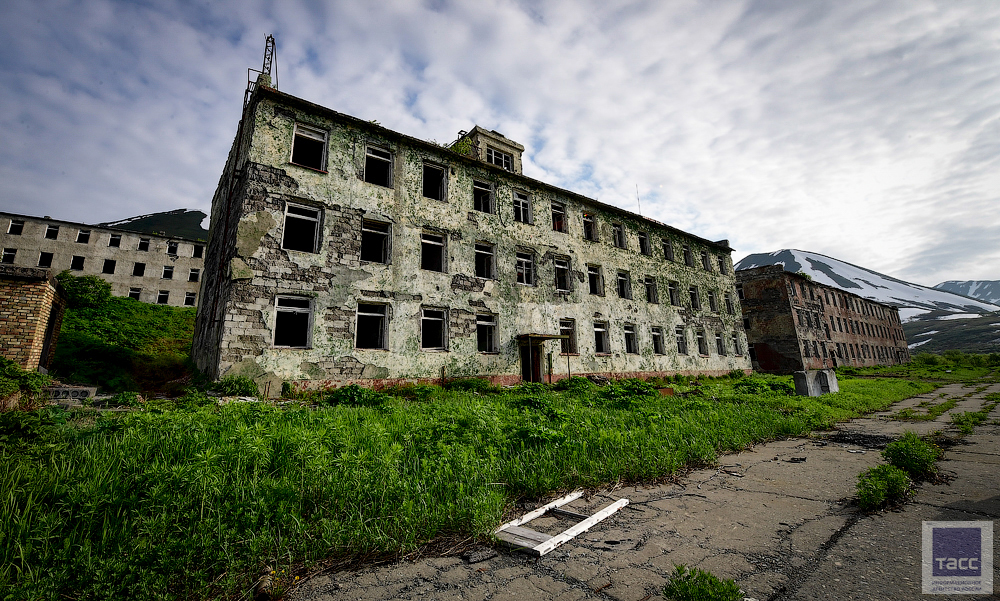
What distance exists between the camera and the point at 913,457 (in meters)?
4.04

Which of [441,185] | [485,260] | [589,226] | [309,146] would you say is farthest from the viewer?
[589,226]

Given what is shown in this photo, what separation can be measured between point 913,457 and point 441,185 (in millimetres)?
14726

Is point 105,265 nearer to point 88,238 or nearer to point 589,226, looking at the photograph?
point 88,238

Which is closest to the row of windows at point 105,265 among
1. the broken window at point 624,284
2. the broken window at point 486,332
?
the broken window at point 486,332

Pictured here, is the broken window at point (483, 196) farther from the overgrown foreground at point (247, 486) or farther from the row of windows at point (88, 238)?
the row of windows at point (88, 238)

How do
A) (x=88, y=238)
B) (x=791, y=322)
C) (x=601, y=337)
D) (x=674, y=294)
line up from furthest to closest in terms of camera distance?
(x=88, y=238)
(x=791, y=322)
(x=674, y=294)
(x=601, y=337)

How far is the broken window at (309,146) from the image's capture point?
42.6 feet

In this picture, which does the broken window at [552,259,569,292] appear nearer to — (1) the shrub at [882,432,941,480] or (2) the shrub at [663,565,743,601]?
(1) the shrub at [882,432,941,480]

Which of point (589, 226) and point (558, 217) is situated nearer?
point (558, 217)

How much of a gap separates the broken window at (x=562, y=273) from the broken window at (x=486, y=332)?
4222 millimetres

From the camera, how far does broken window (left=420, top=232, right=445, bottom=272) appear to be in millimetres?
14664

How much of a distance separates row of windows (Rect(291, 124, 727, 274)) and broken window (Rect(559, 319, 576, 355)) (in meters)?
4.53

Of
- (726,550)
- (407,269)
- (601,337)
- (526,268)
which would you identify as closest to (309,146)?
(407,269)

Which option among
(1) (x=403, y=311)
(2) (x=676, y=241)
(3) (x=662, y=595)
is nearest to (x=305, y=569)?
(3) (x=662, y=595)
